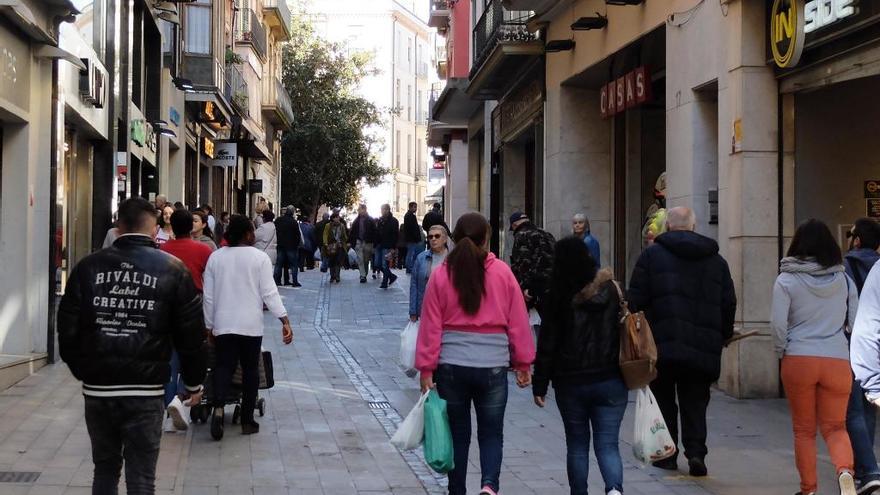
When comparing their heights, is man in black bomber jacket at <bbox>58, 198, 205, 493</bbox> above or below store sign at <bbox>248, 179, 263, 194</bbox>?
below

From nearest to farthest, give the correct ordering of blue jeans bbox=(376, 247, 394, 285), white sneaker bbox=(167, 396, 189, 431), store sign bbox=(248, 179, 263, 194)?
white sneaker bbox=(167, 396, 189, 431), blue jeans bbox=(376, 247, 394, 285), store sign bbox=(248, 179, 263, 194)

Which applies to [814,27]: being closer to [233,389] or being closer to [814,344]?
[814,344]

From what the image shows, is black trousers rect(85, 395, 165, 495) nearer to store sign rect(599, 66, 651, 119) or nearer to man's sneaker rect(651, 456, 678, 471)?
man's sneaker rect(651, 456, 678, 471)

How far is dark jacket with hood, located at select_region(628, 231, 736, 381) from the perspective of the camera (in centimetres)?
861

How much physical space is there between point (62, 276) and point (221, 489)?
29.8 feet

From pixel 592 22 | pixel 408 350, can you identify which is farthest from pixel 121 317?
pixel 592 22

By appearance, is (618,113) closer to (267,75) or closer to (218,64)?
(218,64)

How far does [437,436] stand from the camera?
7.05 metres

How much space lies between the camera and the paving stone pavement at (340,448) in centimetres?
849

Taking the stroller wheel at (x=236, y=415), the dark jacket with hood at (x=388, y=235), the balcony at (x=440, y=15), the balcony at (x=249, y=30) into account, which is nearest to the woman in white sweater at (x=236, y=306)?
the stroller wheel at (x=236, y=415)

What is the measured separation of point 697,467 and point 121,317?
4.37 meters

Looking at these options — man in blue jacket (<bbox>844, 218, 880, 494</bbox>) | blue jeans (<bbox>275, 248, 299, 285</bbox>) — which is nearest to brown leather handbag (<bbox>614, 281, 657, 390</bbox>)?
man in blue jacket (<bbox>844, 218, 880, 494</bbox>)

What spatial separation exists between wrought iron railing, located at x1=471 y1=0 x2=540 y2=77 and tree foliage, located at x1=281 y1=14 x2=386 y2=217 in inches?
1211

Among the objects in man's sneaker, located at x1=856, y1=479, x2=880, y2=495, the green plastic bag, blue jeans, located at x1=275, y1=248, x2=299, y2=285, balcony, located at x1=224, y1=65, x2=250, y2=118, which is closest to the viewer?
the green plastic bag
